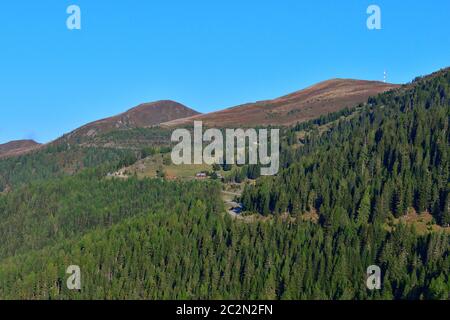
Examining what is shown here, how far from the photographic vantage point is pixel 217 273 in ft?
616

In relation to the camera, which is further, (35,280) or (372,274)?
(35,280)

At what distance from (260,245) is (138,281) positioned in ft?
141
